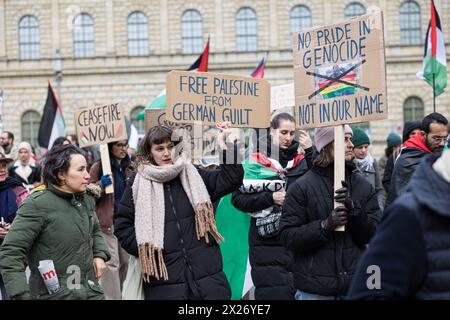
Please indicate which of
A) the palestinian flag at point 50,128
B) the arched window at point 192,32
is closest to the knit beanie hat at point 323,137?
the palestinian flag at point 50,128

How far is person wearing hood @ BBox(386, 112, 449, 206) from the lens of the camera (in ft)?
20.7

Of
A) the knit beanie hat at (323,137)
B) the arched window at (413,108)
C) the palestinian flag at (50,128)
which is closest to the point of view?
the knit beanie hat at (323,137)

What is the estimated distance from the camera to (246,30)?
40125 millimetres

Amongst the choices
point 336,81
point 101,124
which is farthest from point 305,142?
point 101,124

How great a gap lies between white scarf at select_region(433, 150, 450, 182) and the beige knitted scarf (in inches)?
100.0

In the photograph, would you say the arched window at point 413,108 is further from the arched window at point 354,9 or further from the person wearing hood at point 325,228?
the person wearing hood at point 325,228

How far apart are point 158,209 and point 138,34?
3601 centimetres

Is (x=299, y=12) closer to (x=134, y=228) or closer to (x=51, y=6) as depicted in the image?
(x=51, y=6)

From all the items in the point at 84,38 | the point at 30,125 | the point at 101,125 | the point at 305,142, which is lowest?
the point at 305,142

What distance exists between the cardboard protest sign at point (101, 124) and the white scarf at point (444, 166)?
5.80 m

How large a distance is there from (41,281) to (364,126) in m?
33.4

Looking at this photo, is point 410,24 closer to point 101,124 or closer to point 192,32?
point 192,32

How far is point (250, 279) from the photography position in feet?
23.2

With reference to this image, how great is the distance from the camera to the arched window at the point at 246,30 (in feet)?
131
